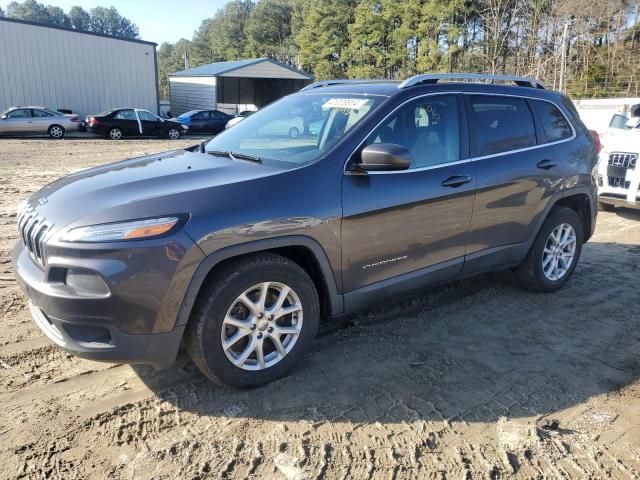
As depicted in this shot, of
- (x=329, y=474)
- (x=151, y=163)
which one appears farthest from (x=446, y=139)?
(x=329, y=474)

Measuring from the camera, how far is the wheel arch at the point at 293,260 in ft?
9.28

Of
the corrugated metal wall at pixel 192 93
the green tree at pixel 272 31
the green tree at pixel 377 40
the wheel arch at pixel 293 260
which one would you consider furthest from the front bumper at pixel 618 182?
the green tree at pixel 272 31

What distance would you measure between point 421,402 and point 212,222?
5.33ft

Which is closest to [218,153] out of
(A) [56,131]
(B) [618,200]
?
(B) [618,200]

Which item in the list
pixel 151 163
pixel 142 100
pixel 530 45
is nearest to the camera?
pixel 151 163

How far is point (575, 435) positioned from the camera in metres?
2.90

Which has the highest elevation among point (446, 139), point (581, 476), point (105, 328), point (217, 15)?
point (217, 15)

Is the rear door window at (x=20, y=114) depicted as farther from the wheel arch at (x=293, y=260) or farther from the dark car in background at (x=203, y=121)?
the wheel arch at (x=293, y=260)

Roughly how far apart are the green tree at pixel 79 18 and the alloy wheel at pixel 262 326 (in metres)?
159

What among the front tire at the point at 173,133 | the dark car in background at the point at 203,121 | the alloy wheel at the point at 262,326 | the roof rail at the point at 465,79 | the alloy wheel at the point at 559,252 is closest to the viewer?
the alloy wheel at the point at 262,326

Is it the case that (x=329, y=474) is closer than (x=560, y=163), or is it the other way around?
(x=329, y=474)

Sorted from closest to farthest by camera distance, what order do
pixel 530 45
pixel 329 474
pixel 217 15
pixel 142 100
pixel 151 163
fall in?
pixel 329 474 < pixel 151 163 < pixel 142 100 < pixel 530 45 < pixel 217 15

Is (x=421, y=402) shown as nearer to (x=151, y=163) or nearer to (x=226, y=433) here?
(x=226, y=433)

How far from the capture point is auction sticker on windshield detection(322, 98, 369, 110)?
3.73m
